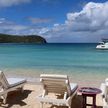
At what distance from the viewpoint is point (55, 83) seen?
6.37 m

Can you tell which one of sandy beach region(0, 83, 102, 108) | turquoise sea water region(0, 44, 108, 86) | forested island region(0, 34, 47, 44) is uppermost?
forested island region(0, 34, 47, 44)

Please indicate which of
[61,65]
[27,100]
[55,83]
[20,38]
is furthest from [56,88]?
[20,38]

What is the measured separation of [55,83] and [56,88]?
18 centimetres

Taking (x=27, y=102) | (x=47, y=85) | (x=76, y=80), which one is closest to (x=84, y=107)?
(x=47, y=85)

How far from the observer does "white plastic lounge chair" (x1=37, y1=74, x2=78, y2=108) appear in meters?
6.21

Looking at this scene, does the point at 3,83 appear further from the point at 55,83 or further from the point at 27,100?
the point at 55,83

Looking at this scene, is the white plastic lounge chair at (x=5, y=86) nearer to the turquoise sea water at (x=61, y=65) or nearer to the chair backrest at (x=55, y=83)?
the chair backrest at (x=55, y=83)

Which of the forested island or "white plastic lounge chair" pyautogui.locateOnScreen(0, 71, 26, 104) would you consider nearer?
"white plastic lounge chair" pyautogui.locateOnScreen(0, 71, 26, 104)

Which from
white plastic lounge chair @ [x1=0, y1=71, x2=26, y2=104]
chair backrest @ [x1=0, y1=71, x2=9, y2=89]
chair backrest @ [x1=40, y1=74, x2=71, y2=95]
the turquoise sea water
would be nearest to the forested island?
the turquoise sea water

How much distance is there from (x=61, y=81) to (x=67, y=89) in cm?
28

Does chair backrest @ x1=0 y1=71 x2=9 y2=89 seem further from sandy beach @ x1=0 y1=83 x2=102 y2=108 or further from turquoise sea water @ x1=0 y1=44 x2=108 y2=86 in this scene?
turquoise sea water @ x1=0 y1=44 x2=108 y2=86

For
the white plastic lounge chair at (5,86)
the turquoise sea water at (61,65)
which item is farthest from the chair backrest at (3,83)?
the turquoise sea water at (61,65)

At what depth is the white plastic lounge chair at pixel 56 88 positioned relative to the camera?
20.4 feet

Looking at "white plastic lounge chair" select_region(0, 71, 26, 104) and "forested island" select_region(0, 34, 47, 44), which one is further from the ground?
"forested island" select_region(0, 34, 47, 44)
